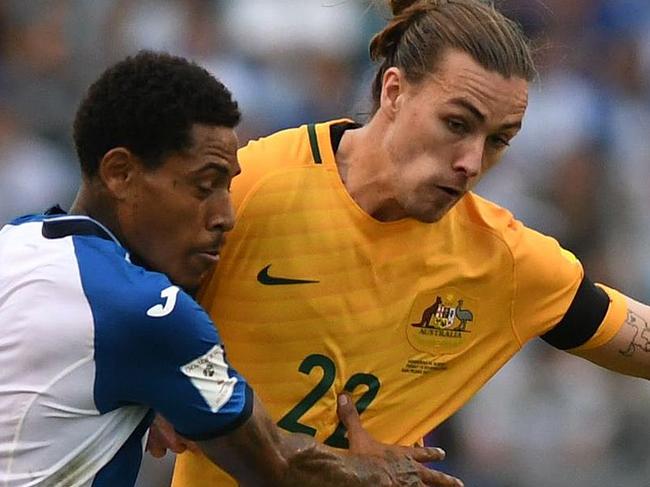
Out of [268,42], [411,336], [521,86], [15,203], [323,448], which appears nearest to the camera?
[323,448]

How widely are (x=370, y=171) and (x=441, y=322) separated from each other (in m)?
0.43

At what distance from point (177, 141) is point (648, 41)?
4845mm

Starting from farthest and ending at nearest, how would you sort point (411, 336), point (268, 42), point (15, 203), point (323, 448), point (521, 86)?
point (268, 42) < point (15, 203) < point (411, 336) < point (521, 86) < point (323, 448)

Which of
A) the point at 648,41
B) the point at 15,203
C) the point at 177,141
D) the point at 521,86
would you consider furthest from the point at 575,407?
the point at 177,141

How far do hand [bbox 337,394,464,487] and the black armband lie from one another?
534 mm

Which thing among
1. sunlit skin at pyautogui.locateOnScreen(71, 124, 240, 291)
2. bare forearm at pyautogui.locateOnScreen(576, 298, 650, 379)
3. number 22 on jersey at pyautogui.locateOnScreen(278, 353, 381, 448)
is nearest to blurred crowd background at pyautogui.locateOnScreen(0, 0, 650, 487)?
bare forearm at pyautogui.locateOnScreen(576, 298, 650, 379)

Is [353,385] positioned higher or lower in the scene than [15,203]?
higher

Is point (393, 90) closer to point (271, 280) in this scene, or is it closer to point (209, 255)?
point (271, 280)

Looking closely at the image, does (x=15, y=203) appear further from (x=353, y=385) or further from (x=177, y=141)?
(x=177, y=141)

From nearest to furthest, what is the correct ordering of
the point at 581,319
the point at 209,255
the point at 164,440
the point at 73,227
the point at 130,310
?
1. the point at 130,310
2. the point at 73,227
3. the point at 209,255
4. the point at 164,440
5. the point at 581,319

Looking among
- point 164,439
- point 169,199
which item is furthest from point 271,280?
point 169,199

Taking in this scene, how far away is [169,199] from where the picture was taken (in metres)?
2.75

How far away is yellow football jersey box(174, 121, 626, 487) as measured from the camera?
3.25 meters

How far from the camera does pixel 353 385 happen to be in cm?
334
